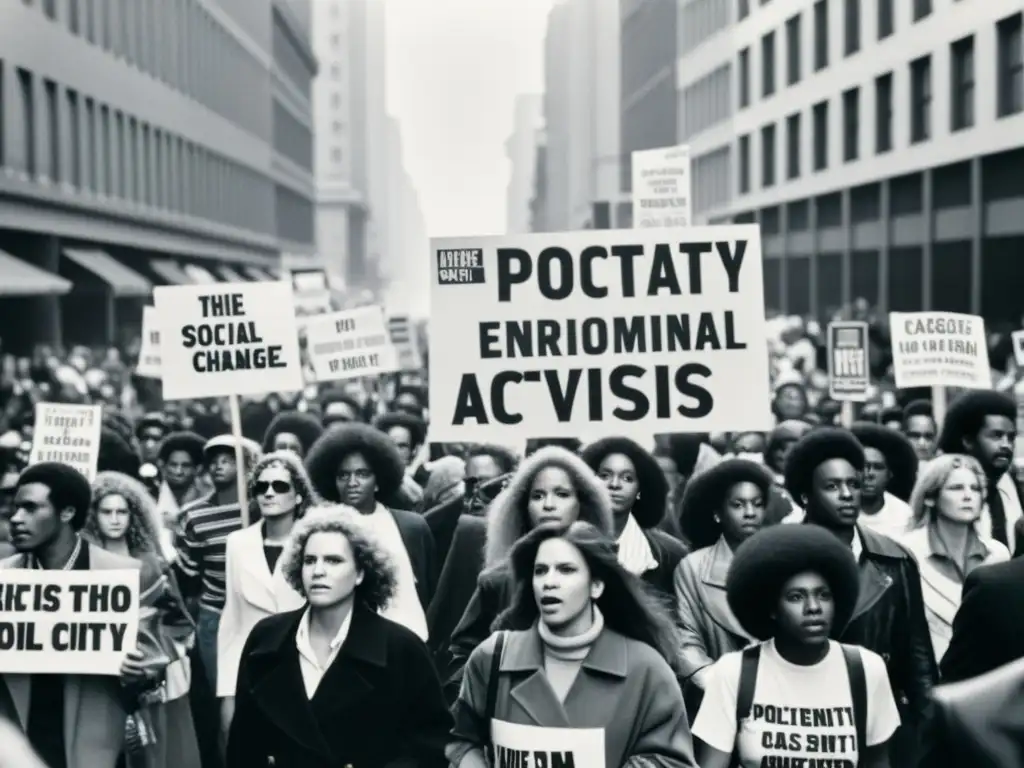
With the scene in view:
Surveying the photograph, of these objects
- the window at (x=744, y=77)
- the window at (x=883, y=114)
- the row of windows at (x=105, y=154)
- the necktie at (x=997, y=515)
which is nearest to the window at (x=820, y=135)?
the window at (x=883, y=114)

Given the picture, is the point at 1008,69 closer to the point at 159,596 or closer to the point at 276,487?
the point at 276,487

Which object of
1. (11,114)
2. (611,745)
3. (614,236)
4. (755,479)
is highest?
(11,114)

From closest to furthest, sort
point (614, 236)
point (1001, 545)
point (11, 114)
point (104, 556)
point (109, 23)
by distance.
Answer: point (104, 556), point (1001, 545), point (614, 236), point (11, 114), point (109, 23)

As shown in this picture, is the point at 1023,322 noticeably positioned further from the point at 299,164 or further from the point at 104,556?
the point at 299,164

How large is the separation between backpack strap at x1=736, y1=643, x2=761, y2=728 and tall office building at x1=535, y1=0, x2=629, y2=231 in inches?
3550

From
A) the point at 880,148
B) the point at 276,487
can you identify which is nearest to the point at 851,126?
the point at 880,148

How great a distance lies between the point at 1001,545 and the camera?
8.67 metres

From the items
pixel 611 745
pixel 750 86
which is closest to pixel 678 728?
pixel 611 745

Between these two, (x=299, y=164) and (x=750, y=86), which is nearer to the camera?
(x=750, y=86)

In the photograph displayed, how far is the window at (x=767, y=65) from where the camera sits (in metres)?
55.8

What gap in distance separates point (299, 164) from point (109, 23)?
61.8 metres

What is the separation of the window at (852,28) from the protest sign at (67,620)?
3931cm

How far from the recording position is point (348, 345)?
676 inches

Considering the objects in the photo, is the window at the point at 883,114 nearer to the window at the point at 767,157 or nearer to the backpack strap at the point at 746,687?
the window at the point at 767,157
